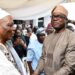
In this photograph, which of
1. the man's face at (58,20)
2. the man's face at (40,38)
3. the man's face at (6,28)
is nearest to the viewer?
the man's face at (6,28)

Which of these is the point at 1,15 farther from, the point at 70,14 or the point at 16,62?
the point at 70,14

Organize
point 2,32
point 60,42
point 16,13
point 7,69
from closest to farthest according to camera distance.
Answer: point 7,69, point 2,32, point 16,13, point 60,42

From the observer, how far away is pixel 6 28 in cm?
364

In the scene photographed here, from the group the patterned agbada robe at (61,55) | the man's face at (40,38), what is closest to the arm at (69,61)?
the patterned agbada robe at (61,55)

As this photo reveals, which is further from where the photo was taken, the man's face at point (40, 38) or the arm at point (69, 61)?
the man's face at point (40, 38)

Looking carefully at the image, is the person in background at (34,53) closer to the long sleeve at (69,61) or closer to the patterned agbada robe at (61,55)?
the patterned agbada robe at (61,55)

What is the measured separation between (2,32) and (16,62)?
→ 16.1 inches

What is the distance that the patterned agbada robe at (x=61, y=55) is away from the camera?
4.82m

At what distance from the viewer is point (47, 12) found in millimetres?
5410

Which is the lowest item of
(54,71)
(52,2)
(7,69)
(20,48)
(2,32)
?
(20,48)

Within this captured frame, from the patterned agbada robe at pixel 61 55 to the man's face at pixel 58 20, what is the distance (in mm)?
111

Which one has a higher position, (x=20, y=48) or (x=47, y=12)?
(x=47, y=12)

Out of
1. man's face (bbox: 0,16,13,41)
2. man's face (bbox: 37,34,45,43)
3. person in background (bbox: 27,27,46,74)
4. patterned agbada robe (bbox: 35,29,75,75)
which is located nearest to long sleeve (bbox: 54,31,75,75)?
patterned agbada robe (bbox: 35,29,75,75)

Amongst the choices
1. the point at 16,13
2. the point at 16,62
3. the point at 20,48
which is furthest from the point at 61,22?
the point at 20,48
